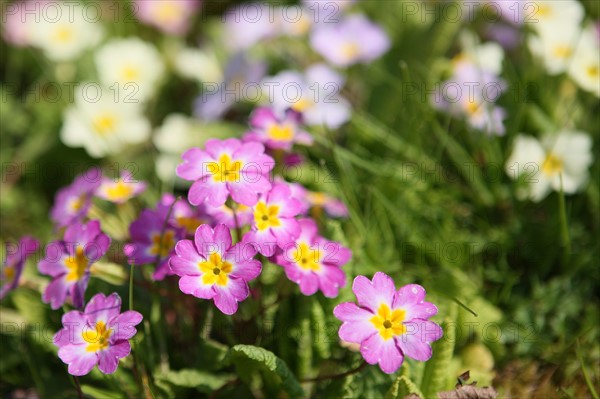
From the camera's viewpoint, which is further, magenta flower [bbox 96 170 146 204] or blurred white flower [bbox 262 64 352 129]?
blurred white flower [bbox 262 64 352 129]

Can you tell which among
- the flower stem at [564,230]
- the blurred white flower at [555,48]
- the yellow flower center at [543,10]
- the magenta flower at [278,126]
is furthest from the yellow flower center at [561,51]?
the magenta flower at [278,126]

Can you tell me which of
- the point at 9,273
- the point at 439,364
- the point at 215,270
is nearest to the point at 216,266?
the point at 215,270

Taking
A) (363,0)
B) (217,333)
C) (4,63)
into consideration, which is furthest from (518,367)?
(4,63)

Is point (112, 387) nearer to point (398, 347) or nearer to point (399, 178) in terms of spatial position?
point (398, 347)

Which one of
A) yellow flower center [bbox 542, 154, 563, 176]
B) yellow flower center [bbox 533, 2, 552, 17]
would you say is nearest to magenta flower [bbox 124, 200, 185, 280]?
yellow flower center [bbox 542, 154, 563, 176]

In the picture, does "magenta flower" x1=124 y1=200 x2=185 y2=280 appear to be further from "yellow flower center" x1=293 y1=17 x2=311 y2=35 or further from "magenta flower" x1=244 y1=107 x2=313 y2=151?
"yellow flower center" x1=293 y1=17 x2=311 y2=35

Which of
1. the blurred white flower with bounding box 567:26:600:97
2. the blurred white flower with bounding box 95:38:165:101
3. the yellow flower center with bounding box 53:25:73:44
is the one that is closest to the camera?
the blurred white flower with bounding box 567:26:600:97
